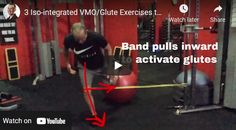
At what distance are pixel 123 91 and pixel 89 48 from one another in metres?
0.58

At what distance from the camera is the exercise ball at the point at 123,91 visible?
95.8 inches

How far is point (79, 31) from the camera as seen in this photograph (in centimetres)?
194

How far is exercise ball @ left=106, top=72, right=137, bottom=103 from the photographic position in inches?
95.8

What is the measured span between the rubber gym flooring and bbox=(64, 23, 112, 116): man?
249mm

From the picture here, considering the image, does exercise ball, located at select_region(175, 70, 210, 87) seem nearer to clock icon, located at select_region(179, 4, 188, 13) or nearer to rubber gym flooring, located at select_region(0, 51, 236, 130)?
rubber gym flooring, located at select_region(0, 51, 236, 130)

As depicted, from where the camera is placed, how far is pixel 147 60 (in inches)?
82.5

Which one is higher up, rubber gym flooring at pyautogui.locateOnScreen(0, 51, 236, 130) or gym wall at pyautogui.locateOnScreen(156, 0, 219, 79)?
gym wall at pyautogui.locateOnScreen(156, 0, 219, 79)

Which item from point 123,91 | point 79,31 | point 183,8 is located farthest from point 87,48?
point 183,8

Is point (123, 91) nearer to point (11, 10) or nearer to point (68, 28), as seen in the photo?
point (68, 28)

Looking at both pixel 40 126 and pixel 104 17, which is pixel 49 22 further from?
pixel 40 126

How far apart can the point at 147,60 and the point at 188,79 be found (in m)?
0.54

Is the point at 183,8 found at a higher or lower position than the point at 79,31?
higher

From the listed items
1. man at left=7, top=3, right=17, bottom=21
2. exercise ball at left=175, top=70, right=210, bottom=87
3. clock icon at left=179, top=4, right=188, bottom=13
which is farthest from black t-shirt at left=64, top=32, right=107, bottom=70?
exercise ball at left=175, top=70, right=210, bottom=87

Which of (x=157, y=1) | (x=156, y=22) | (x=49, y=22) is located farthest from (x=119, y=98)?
(x=49, y=22)
